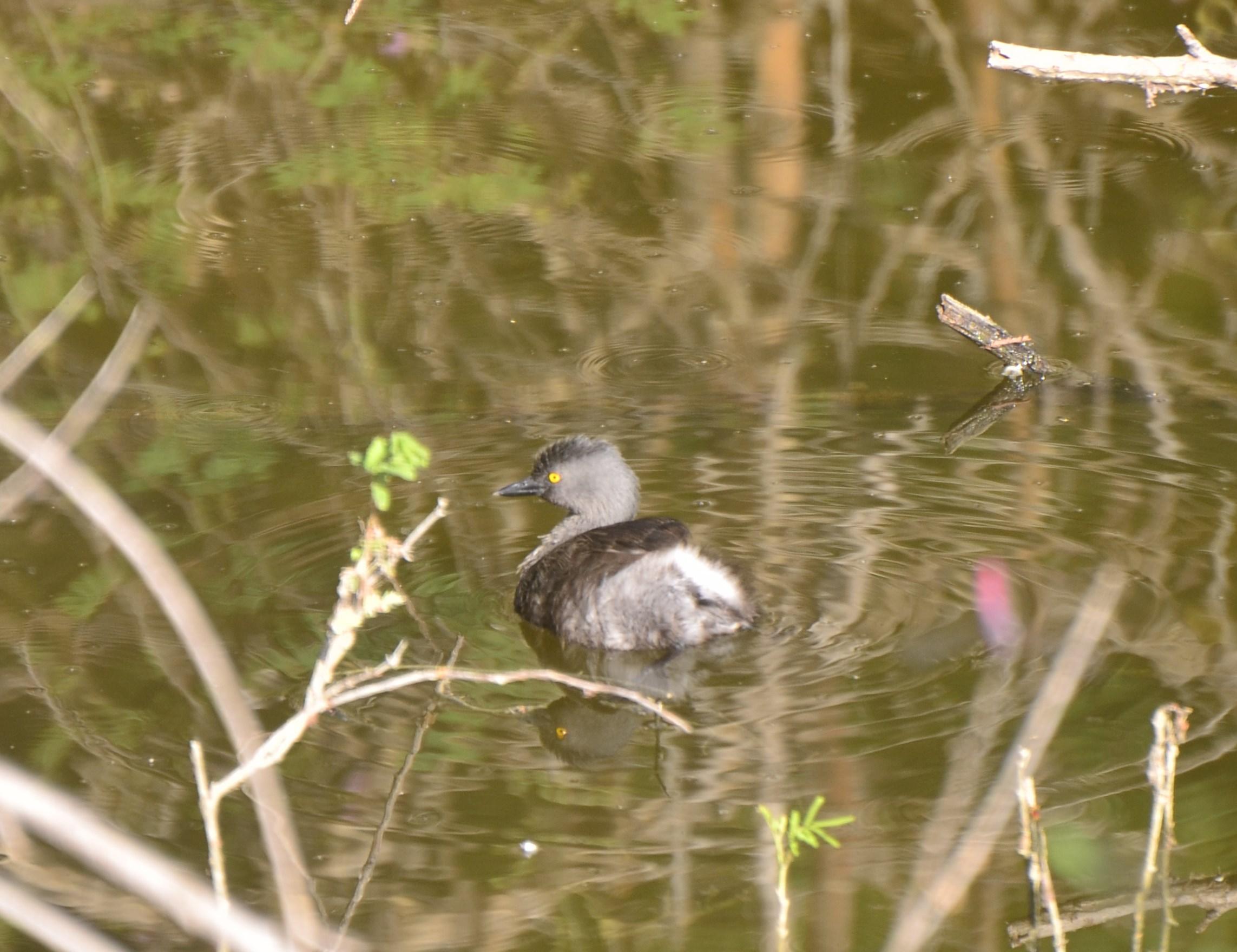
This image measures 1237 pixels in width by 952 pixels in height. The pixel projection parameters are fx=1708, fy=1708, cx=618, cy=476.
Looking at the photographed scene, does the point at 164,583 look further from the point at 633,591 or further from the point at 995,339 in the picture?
the point at 995,339

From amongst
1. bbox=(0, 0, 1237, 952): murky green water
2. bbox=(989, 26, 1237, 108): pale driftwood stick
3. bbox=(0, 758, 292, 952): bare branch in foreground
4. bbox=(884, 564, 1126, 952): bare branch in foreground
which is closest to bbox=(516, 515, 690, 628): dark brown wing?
bbox=(0, 0, 1237, 952): murky green water

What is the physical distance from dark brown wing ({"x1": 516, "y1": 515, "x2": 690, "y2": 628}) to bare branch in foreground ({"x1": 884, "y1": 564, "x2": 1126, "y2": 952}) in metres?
1.26

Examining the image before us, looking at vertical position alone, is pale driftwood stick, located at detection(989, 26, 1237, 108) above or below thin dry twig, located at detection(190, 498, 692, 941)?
above

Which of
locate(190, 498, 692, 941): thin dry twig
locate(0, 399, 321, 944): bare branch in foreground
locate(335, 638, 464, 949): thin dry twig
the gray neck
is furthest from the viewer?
the gray neck

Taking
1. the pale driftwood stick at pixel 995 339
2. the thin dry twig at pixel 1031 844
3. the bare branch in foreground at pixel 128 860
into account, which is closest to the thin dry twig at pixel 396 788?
the thin dry twig at pixel 1031 844

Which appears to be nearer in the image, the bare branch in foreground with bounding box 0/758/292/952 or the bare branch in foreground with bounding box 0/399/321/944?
the bare branch in foreground with bounding box 0/758/292/952

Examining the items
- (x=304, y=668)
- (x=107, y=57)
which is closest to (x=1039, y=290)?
(x=304, y=668)

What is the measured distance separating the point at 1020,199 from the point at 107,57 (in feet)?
19.8

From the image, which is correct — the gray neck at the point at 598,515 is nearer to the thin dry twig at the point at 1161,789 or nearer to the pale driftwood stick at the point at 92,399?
the thin dry twig at the point at 1161,789

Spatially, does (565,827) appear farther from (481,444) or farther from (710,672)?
(481,444)

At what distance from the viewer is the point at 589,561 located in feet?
17.6

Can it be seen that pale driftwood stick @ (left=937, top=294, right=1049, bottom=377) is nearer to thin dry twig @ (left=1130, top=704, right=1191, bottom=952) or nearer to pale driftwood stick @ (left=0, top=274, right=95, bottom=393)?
thin dry twig @ (left=1130, top=704, right=1191, bottom=952)

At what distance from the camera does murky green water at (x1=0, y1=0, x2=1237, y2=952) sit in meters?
4.27

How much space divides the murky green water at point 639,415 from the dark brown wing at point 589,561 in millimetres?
150
